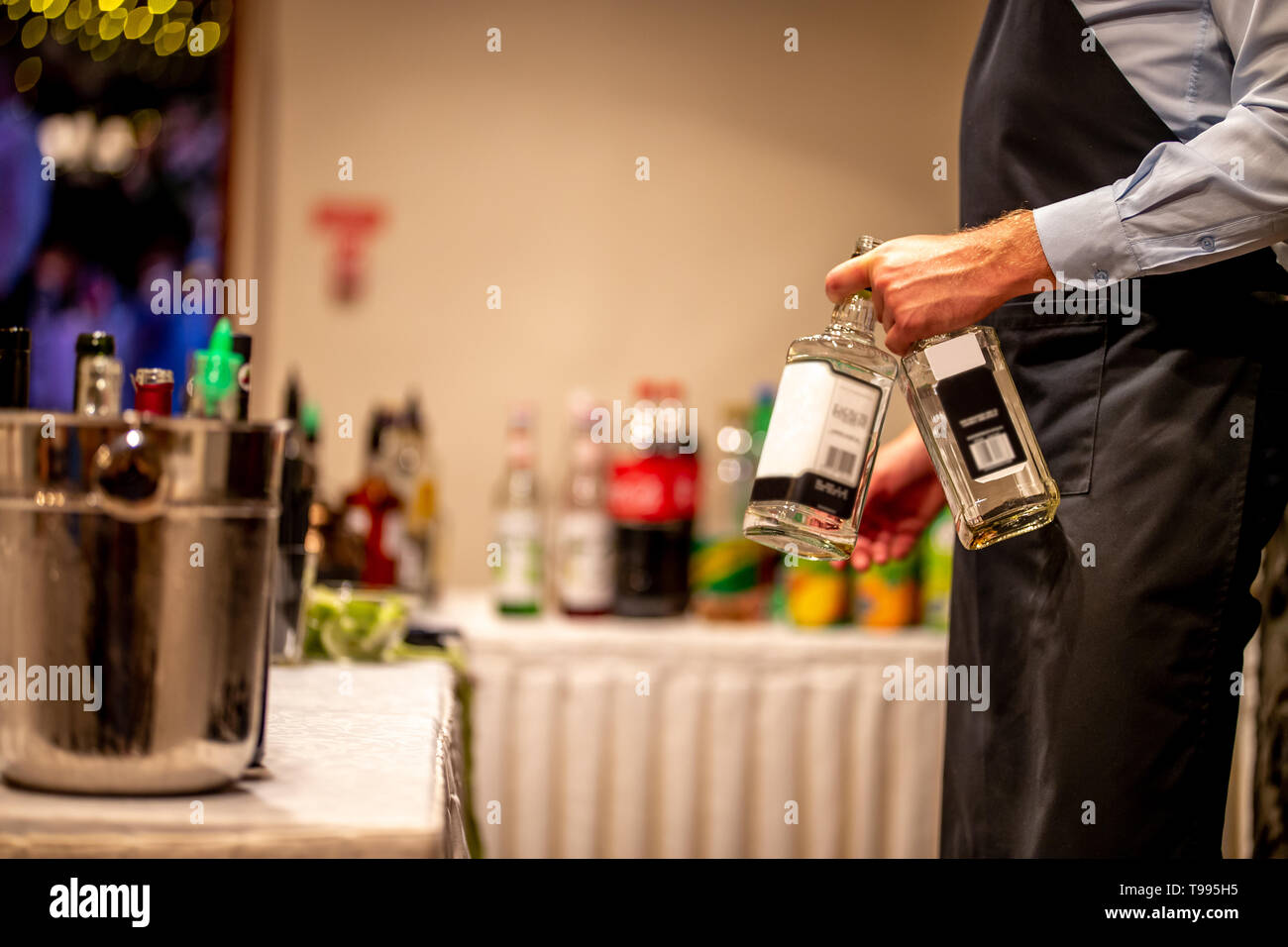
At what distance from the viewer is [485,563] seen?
7.21 feet

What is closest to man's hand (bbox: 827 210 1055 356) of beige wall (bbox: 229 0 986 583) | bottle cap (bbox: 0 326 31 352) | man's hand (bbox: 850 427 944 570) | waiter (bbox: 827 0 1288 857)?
waiter (bbox: 827 0 1288 857)

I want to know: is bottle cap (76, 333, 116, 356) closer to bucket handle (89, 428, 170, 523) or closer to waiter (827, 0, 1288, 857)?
bucket handle (89, 428, 170, 523)

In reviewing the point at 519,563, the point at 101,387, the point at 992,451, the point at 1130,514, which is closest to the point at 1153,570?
the point at 1130,514

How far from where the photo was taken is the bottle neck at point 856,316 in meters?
0.83

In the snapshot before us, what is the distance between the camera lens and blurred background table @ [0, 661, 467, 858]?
0.50 meters

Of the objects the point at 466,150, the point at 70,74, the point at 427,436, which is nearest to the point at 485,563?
the point at 427,436

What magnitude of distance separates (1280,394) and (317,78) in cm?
187

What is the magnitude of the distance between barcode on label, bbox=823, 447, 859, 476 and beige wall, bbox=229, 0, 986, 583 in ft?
4.74

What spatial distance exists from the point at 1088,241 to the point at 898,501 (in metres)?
0.37

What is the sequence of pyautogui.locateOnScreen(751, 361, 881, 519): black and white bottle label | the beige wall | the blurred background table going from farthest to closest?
1. the beige wall
2. pyautogui.locateOnScreen(751, 361, 881, 519): black and white bottle label
3. the blurred background table

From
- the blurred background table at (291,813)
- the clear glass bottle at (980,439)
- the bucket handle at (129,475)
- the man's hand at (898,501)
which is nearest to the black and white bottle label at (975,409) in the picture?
the clear glass bottle at (980,439)

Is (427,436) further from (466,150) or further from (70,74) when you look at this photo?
(70,74)

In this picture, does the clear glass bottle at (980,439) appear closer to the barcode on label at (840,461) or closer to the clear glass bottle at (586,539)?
the barcode on label at (840,461)
